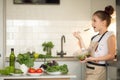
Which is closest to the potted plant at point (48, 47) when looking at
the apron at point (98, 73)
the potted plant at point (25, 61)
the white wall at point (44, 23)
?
the white wall at point (44, 23)

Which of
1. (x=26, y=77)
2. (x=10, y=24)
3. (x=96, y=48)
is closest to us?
(x=26, y=77)

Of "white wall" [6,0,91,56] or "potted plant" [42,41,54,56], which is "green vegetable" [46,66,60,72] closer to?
"potted plant" [42,41,54,56]

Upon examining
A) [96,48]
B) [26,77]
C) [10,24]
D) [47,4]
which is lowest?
[26,77]

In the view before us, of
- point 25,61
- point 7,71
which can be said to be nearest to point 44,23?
point 25,61

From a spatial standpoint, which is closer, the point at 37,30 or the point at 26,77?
the point at 26,77

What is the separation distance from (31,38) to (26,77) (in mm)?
1818

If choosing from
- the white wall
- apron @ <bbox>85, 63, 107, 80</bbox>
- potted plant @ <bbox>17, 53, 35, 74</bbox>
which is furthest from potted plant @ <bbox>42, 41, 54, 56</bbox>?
apron @ <bbox>85, 63, 107, 80</bbox>

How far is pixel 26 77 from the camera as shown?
2.83 metres

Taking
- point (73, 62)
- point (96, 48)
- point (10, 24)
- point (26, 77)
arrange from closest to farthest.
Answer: point (26, 77) < point (96, 48) < point (73, 62) < point (10, 24)

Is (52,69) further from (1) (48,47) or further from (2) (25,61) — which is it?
(1) (48,47)

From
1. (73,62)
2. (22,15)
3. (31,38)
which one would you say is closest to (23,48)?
(31,38)

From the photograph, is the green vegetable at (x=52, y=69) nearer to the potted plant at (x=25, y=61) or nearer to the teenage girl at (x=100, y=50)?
the potted plant at (x=25, y=61)

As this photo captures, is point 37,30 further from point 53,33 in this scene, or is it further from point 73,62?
point 73,62

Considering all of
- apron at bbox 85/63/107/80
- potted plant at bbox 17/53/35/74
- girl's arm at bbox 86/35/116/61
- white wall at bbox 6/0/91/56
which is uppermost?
white wall at bbox 6/0/91/56
